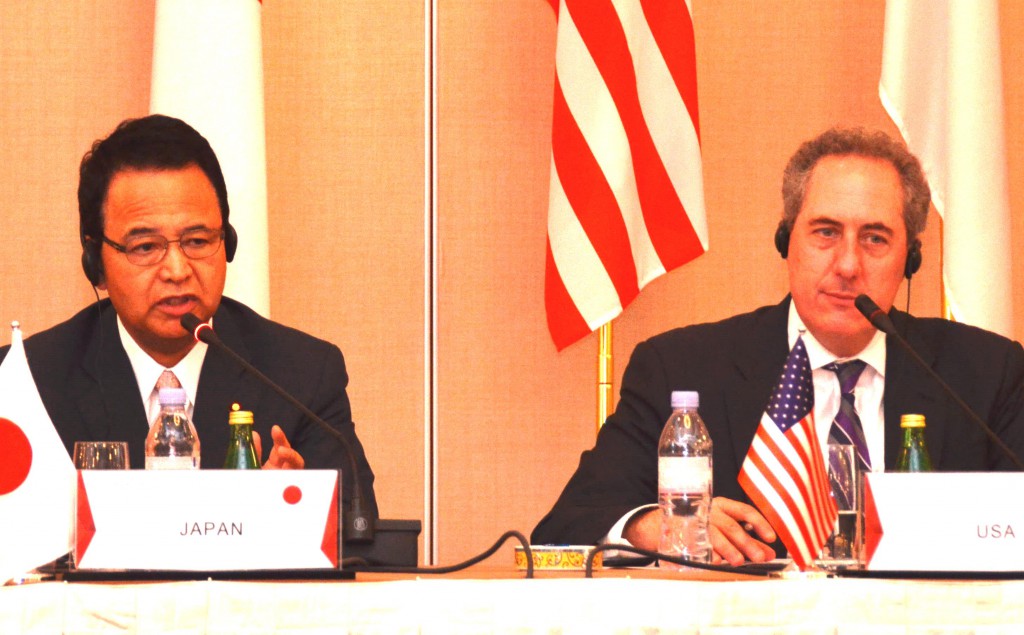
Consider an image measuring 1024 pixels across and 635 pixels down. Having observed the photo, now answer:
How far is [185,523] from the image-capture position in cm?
163

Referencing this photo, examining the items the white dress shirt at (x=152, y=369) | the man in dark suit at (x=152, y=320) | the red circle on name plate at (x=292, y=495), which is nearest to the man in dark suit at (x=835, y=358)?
the man in dark suit at (x=152, y=320)

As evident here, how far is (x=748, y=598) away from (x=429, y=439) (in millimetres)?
2556

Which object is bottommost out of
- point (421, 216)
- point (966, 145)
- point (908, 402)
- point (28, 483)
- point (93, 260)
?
point (28, 483)

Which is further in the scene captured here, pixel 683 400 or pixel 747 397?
pixel 747 397

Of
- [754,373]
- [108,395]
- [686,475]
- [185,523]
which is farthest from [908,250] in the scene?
[185,523]

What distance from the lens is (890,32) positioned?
3.71m

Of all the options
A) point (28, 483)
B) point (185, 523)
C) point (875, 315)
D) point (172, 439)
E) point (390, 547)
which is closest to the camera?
point (185, 523)

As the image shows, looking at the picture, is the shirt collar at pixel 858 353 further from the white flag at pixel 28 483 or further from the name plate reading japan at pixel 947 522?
the white flag at pixel 28 483

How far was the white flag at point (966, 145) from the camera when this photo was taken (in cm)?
354

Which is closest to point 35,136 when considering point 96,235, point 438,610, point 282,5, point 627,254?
point 282,5

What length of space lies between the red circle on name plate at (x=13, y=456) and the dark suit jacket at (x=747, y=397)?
3.52ft

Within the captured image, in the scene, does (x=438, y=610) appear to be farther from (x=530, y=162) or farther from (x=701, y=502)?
(x=530, y=162)

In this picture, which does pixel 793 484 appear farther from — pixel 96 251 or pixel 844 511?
pixel 96 251

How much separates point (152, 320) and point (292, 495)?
43.6 inches
